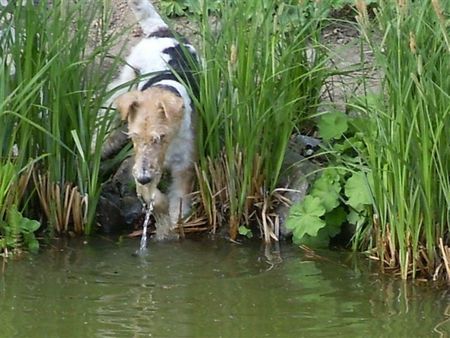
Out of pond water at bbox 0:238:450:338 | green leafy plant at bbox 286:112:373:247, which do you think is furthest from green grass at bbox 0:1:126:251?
green leafy plant at bbox 286:112:373:247

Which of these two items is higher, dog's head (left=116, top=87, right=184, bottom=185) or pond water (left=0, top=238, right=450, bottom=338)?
dog's head (left=116, top=87, right=184, bottom=185)

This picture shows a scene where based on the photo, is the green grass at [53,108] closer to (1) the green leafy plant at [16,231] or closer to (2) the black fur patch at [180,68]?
(1) the green leafy plant at [16,231]

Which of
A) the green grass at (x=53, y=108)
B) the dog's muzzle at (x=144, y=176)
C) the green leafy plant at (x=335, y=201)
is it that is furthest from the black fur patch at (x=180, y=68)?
the green leafy plant at (x=335, y=201)

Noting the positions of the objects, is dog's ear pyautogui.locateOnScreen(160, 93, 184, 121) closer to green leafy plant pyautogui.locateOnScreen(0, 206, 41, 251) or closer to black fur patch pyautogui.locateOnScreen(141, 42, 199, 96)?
black fur patch pyautogui.locateOnScreen(141, 42, 199, 96)

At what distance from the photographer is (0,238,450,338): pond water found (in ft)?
16.7

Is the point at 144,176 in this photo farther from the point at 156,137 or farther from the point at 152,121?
the point at 152,121

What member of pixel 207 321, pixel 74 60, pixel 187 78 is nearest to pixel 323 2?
pixel 187 78

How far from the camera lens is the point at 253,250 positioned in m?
6.40

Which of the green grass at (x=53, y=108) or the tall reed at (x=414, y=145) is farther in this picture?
the green grass at (x=53, y=108)

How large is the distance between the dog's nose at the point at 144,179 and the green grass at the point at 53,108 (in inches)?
10.7

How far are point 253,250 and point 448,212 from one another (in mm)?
1213

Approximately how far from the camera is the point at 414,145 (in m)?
5.67

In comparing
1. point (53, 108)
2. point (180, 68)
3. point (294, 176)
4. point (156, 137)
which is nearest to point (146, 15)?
point (180, 68)

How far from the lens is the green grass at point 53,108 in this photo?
6238 millimetres
